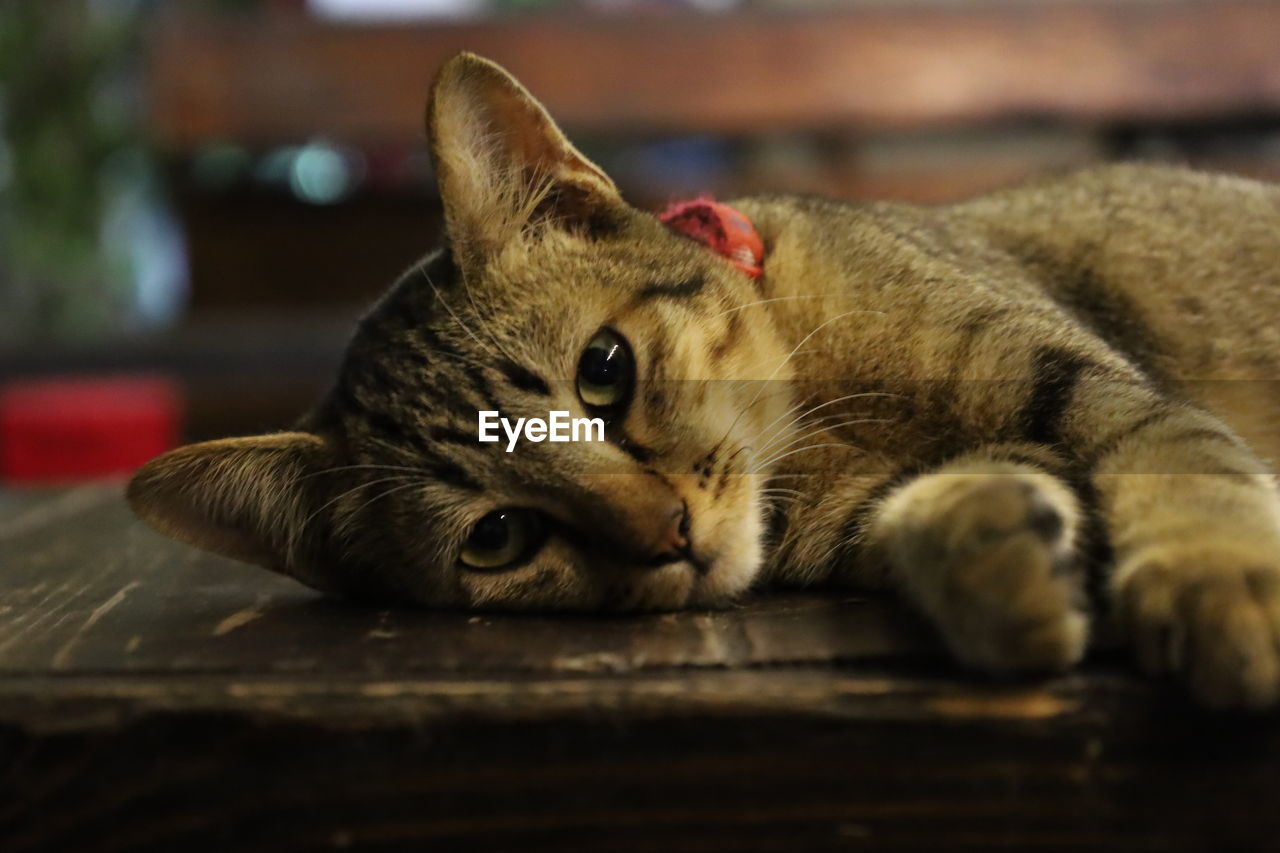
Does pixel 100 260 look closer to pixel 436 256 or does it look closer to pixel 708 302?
pixel 436 256

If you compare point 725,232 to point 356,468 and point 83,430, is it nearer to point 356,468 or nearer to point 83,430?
point 356,468

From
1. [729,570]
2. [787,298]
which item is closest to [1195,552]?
[729,570]

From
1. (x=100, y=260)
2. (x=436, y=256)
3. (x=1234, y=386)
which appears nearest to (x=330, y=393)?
(x=436, y=256)

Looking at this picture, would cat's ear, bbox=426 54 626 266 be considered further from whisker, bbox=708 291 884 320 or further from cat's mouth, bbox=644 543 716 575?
cat's mouth, bbox=644 543 716 575

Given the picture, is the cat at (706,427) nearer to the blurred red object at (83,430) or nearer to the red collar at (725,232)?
the red collar at (725,232)

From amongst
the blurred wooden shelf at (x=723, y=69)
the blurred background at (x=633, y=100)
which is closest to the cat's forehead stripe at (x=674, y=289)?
the blurred background at (x=633, y=100)

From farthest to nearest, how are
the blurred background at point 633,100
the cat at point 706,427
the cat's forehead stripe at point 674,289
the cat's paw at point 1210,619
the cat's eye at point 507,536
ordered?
the blurred background at point 633,100 → the cat's forehead stripe at point 674,289 → the cat's eye at point 507,536 → the cat at point 706,427 → the cat's paw at point 1210,619

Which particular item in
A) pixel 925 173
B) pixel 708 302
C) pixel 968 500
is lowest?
pixel 968 500
